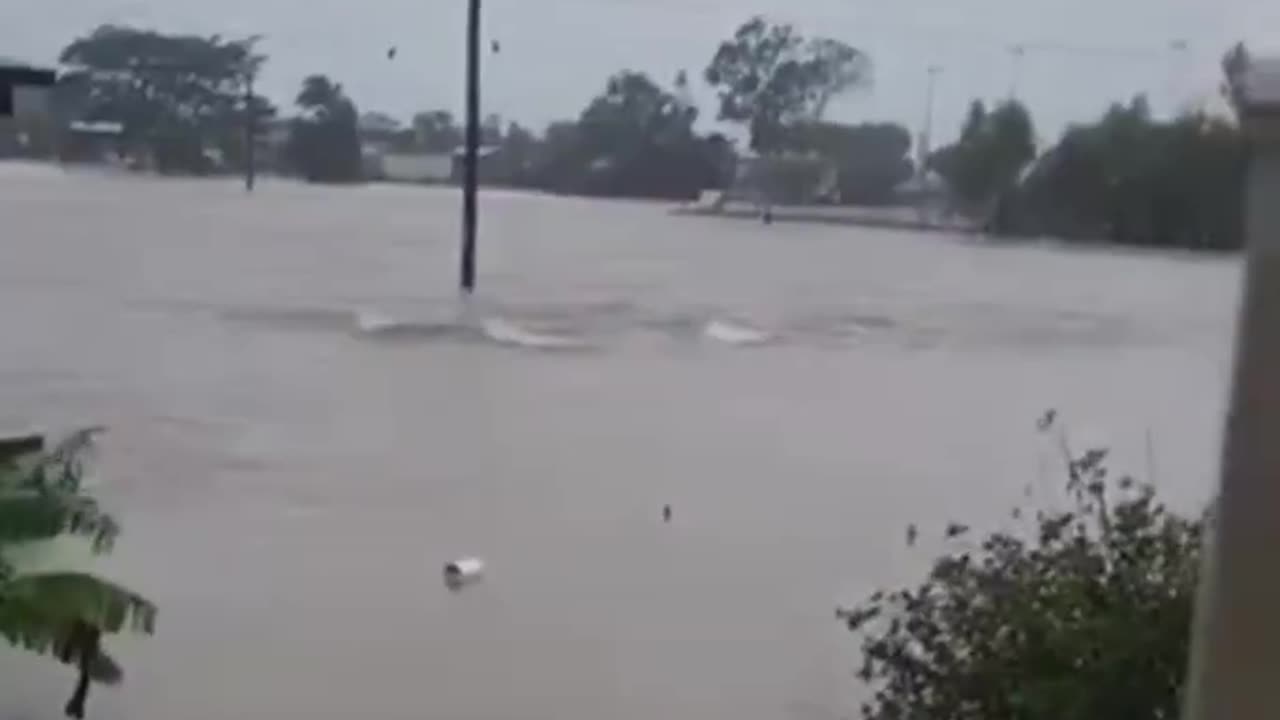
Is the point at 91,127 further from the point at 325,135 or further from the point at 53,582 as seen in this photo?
the point at 53,582

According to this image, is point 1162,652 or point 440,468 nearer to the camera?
point 1162,652

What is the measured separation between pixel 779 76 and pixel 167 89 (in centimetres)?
124

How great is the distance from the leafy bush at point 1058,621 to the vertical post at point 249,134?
71.1 inches

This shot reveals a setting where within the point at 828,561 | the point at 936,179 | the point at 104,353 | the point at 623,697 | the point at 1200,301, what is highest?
the point at 936,179

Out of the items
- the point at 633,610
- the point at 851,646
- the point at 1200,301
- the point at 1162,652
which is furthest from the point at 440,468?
the point at 1162,652

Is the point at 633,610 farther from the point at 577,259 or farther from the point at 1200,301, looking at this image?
the point at 1200,301

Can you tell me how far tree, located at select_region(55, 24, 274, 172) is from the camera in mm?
3371

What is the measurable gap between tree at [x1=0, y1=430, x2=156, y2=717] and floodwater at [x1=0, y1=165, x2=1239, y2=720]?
0.43 meters

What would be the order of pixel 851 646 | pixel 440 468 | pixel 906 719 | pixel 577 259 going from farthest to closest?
1. pixel 577 259
2. pixel 440 468
3. pixel 851 646
4. pixel 906 719

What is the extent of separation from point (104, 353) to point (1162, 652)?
8.48ft

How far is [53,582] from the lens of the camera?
2.71 meters

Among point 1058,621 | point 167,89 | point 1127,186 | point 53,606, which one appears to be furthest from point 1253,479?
point 167,89

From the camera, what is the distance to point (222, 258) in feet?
12.7

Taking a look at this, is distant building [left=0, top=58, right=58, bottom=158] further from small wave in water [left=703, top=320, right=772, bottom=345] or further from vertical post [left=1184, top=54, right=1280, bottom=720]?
vertical post [left=1184, top=54, right=1280, bottom=720]
